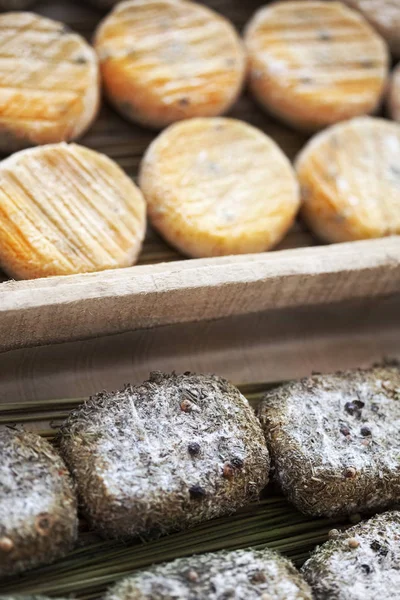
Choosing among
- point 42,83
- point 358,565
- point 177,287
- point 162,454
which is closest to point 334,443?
point 358,565

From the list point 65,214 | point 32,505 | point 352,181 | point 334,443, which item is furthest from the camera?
point 352,181

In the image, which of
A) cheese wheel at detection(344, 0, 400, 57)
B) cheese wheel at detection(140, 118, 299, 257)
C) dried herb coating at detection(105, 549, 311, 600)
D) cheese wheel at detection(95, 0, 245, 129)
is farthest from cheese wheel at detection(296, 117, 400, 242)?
dried herb coating at detection(105, 549, 311, 600)

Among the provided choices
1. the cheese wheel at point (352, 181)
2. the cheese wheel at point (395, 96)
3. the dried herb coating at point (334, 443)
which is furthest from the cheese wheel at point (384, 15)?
the dried herb coating at point (334, 443)

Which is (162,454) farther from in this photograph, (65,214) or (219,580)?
(65,214)

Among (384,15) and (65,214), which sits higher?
(384,15)

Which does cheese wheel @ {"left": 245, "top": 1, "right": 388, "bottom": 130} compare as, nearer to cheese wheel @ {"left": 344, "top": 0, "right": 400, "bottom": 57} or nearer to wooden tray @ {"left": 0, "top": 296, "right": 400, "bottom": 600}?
cheese wheel @ {"left": 344, "top": 0, "right": 400, "bottom": 57}

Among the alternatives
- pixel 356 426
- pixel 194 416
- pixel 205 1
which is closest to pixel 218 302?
pixel 194 416

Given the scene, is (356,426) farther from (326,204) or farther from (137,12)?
(137,12)

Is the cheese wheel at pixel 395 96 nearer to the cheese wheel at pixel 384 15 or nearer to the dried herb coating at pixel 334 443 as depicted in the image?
the cheese wheel at pixel 384 15
